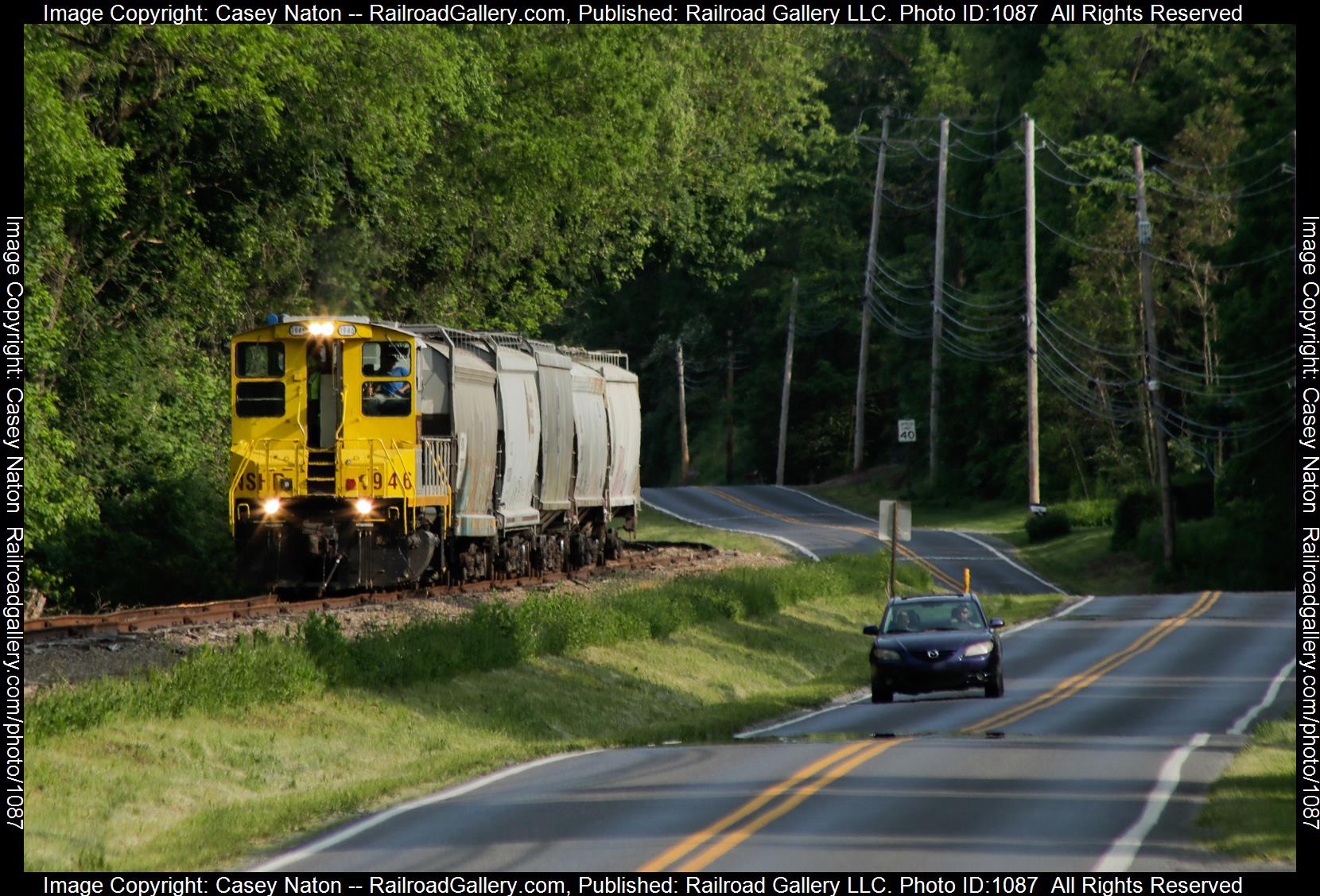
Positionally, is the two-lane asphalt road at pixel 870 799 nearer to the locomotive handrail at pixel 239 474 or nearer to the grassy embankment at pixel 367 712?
the grassy embankment at pixel 367 712

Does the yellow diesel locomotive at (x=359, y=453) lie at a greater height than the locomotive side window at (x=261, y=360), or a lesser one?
lesser

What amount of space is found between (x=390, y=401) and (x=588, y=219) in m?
19.6

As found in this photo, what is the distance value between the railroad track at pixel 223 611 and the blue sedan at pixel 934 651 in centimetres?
776

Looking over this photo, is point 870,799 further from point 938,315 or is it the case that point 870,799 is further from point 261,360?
point 938,315

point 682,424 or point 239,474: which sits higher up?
point 682,424

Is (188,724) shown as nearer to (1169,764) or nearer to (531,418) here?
(1169,764)

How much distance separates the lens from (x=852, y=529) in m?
66.3

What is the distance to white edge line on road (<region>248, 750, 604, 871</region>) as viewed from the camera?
451 inches

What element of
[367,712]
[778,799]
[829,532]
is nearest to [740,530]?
[829,532]

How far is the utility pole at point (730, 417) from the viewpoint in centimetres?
10238

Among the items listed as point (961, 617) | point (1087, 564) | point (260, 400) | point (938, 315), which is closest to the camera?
point (961, 617)

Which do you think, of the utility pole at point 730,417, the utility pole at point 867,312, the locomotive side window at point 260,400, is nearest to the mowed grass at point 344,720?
the locomotive side window at point 260,400

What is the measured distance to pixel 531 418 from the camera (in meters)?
33.7

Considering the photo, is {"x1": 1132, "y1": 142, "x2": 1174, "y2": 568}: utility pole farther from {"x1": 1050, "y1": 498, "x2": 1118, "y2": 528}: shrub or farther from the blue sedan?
the blue sedan
